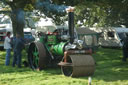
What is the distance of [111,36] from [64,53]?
1458 cm

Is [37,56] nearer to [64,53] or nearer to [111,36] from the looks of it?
[64,53]

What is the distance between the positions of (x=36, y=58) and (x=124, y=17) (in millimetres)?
26104

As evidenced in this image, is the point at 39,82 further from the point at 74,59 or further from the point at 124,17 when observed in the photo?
the point at 124,17

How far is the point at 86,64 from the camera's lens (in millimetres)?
7473

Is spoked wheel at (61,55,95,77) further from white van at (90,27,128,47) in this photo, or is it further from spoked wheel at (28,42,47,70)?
white van at (90,27,128,47)

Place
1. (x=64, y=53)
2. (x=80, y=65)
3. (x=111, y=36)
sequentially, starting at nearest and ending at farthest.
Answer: (x=80, y=65), (x=64, y=53), (x=111, y=36)

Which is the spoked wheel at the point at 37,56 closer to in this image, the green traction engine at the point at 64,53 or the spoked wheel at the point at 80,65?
the green traction engine at the point at 64,53

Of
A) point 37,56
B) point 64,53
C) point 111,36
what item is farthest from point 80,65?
point 111,36

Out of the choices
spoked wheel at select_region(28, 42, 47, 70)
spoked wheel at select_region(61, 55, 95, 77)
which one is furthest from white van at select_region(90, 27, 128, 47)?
spoked wheel at select_region(61, 55, 95, 77)

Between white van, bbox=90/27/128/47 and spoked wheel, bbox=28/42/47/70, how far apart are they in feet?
40.8

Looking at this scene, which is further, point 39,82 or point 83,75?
point 83,75

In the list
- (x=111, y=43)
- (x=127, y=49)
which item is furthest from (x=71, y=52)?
(x=111, y=43)

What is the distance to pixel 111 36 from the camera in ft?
70.9

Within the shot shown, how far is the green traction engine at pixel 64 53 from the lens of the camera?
7.49m
